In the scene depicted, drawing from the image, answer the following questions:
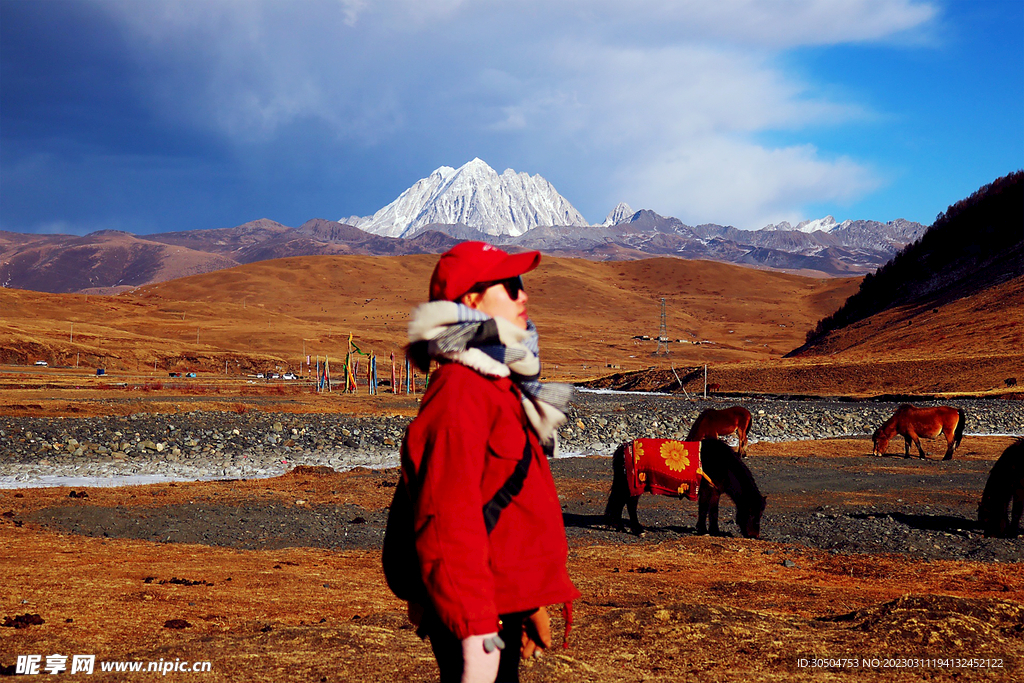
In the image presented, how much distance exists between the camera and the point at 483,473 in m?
2.81

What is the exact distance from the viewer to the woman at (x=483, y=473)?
2.63m

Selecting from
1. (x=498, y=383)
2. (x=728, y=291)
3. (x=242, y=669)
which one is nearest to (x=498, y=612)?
(x=498, y=383)

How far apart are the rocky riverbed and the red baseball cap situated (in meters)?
19.8

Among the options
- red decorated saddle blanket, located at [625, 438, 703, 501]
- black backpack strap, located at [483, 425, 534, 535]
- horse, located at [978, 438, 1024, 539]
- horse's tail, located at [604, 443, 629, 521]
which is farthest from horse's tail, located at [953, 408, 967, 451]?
black backpack strap, located at [483, 425, 534, 535]

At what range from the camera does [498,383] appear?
2918mm

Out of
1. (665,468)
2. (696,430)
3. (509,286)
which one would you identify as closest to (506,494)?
(509,286)

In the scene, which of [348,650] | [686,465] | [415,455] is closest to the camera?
[415,455]

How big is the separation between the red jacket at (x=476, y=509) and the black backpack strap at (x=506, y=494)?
0.08 feet

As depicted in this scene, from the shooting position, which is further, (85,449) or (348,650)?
(85,449)

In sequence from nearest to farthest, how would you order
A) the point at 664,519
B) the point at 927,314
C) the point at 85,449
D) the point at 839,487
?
the point at 664,519 < the point at 839,487 < the point at 85,449 < the point at 927,314

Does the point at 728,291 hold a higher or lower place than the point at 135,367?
higher

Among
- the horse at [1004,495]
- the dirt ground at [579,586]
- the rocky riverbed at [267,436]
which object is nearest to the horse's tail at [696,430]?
the dirt ground at [579,586]

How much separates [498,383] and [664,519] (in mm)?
12406

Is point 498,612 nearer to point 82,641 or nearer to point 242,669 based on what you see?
point 242,669
